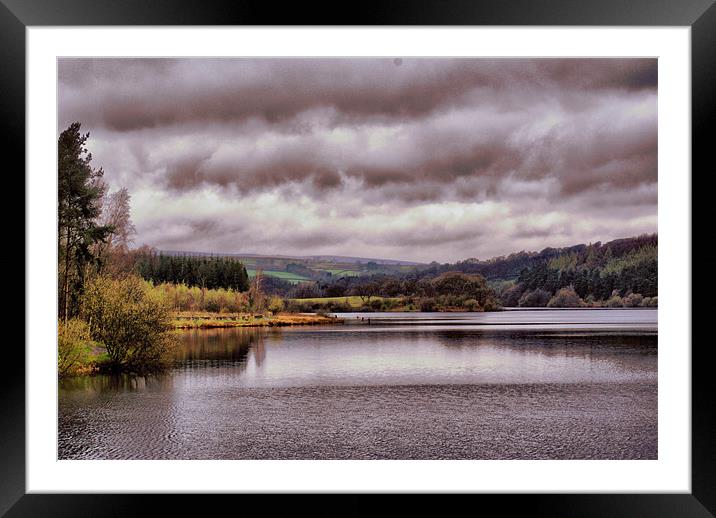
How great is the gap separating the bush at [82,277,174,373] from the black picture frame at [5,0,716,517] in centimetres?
503

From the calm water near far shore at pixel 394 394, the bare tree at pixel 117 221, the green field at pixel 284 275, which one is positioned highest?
the bare tree at pixel 117 221

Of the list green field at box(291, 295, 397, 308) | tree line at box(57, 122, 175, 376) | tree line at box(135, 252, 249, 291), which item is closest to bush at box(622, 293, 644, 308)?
green field at box(291, 295, 397, 308)

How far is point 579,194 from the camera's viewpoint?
338 inches

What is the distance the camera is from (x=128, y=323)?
8383 millimetres

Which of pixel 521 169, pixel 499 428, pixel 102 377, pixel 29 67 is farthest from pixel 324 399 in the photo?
pixel 29 67

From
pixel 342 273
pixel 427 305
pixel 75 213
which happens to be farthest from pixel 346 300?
pixel 75 213

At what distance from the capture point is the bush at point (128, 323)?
8.24 metres

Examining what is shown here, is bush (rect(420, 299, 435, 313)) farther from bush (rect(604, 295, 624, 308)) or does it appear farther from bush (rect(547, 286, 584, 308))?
bush (rect(604, 295, 624, 308))

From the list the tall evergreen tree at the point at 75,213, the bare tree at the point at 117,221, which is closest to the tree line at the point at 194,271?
the bare tree at the point at 117,221

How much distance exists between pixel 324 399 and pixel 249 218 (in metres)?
2.87

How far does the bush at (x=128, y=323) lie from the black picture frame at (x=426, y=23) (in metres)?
5.03

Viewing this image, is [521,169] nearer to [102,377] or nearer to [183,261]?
[183,261]

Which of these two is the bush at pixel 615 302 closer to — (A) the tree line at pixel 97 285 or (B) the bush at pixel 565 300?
(B) the bush at pixel 565 300

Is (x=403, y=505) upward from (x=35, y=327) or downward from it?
downward
